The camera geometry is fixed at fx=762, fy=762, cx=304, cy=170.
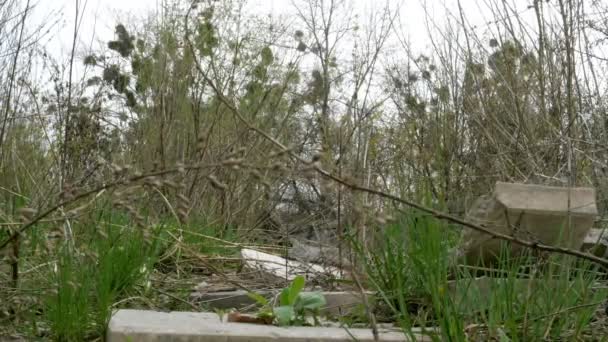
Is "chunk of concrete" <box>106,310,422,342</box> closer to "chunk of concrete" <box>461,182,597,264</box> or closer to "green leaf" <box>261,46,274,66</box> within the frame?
"chunk of concrete" <box>461,182,597,264</box>

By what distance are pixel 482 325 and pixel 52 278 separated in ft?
4.99

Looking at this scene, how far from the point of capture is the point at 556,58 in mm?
5441

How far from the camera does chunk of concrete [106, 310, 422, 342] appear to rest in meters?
2.12

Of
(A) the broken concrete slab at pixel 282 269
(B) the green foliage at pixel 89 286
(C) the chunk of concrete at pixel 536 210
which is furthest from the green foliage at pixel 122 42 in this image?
(C) the chunk of concrete at pixel 536 210

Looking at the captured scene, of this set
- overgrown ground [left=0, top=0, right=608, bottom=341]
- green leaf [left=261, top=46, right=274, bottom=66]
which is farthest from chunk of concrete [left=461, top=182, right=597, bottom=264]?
green leaf [left=261, top=46, right=274, bottom=66]

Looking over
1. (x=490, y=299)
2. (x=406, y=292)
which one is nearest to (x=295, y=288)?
(x=406, y=292)

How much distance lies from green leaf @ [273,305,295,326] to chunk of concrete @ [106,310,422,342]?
0.26 feet

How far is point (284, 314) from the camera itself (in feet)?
7.87

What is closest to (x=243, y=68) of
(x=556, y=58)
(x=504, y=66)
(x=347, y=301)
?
(x=504, y=66)

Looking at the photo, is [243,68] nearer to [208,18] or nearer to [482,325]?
[208,18]

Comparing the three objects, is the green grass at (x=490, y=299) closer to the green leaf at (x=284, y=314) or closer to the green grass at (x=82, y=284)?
the green leaf at (x=284, y=314)

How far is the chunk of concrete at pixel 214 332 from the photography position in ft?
6.95

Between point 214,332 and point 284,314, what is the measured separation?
1.04 ft

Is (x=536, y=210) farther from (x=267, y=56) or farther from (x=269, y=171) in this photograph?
(x=267, y=56)
